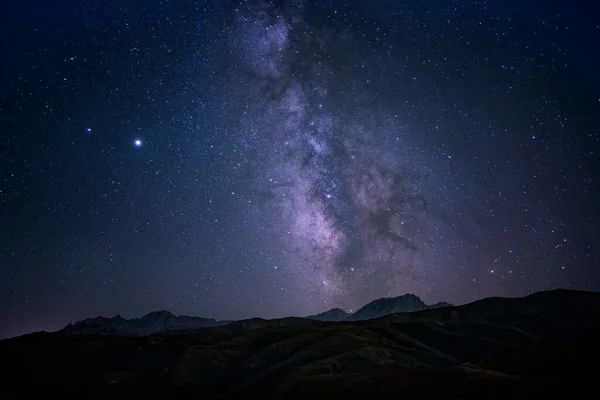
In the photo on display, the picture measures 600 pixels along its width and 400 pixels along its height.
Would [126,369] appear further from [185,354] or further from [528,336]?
[528,336]

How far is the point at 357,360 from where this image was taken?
65.6 metres

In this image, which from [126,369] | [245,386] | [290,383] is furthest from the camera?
[126,369]

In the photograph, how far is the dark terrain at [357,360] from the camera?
38.9m

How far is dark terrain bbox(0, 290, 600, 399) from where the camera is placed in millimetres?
38906

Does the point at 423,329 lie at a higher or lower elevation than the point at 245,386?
higher

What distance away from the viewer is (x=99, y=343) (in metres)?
93.5

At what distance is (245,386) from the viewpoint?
2223 inches

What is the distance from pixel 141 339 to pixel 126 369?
25.9m

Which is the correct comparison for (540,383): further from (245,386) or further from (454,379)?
(245,386)

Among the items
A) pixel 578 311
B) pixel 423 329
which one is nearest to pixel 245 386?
pixel 423 329

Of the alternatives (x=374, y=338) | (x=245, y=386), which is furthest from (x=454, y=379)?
(x=374, y=338)

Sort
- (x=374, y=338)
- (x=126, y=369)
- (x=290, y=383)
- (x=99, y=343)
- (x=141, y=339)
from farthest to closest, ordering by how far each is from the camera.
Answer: (x=141, y=339)
(x=99, y=343)
(x=374, y=338)
(x=126, y=369)
(x=290, y=383)

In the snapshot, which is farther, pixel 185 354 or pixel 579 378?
pixel 185 354

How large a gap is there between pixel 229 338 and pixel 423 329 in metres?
49.8
